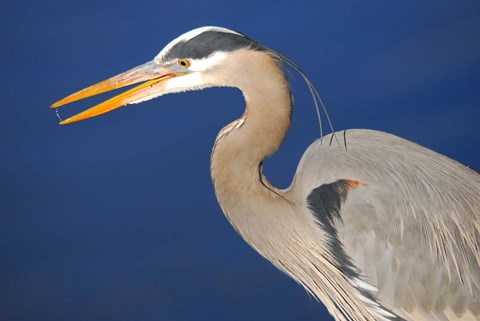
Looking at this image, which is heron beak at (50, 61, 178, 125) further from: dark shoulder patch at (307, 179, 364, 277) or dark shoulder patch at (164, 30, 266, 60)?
dark shoulder patch at (307, 179, 364, 277)

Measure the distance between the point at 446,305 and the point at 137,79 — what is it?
1113 millimetres

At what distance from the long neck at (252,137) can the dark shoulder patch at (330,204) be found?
0.19 m

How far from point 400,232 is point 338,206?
0.19 meters

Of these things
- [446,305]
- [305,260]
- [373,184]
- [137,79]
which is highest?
[137,79]

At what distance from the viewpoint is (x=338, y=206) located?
2.44 m

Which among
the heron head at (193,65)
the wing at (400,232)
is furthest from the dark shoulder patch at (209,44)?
the wing at (400,232)

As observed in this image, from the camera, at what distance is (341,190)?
2.44m

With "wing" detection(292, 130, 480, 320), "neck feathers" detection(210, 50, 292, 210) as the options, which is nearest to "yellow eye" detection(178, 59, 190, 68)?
"neck feathers" detection(210, 50, 292, 210)

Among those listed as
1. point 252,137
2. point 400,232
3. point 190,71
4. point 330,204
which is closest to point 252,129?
point 252,137

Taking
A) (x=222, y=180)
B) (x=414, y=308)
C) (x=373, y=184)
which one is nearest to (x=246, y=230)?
(x=222, y=180)

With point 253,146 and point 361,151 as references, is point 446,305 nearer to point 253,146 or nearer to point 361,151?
point 361,151

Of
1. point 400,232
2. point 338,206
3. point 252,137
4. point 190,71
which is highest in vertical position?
point 190,71

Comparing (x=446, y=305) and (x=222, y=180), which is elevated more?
(x=222, y=180)

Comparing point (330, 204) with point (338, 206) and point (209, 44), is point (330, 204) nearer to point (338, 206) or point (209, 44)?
point (338, 206)
